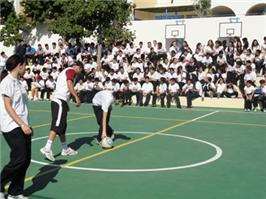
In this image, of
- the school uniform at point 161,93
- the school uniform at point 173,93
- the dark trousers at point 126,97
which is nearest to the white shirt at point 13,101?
the school uniform at point 173,93

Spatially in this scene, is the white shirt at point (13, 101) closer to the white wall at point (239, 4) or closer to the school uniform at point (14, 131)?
the school uniform at point (14, 131)

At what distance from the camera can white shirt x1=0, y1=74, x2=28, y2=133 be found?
6520 mm

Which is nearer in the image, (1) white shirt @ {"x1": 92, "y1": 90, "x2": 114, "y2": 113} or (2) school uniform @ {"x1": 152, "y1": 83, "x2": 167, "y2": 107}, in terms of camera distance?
(1) white shirt @ {"x1": 92, "y1": 90, "x2": 114, "y2": 113}

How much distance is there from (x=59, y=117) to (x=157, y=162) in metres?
2.03

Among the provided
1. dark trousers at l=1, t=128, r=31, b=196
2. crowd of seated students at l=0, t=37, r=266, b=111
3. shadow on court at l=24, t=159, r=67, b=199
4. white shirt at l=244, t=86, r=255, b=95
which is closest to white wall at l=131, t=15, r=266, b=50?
crowd of seated students at l=0, t=37, r=266, b=111

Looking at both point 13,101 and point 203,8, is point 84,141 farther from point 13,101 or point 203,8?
point 203,8

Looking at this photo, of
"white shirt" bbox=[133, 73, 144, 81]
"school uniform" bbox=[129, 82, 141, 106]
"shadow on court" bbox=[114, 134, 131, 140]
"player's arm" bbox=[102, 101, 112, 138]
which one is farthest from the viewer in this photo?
"white shirt" bbox=[133, 73, 144, 81]

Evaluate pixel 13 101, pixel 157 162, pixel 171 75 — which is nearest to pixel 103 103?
pixel 157 162

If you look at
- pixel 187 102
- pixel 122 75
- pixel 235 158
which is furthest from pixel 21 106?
pixel 122 75

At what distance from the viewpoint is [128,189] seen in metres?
7.51

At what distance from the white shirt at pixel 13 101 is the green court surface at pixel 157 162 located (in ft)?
3.80

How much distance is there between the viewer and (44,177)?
815cm

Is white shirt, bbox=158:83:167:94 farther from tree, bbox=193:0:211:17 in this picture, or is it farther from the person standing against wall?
tree, bbox=193:0:211:17

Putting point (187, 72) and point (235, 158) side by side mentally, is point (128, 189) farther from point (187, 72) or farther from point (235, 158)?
point (187, 72)
